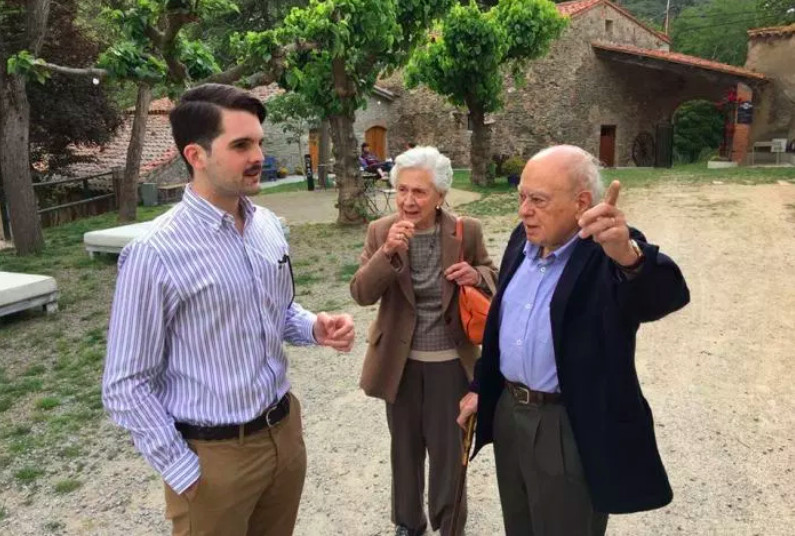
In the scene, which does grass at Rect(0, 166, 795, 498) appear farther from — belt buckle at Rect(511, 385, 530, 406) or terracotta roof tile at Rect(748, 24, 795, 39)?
terracotta roof tile at Rect(748, 24, 795, 39)

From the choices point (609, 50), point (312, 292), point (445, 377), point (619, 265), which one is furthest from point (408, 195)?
point (609, 50)

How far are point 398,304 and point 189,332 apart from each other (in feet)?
3.81

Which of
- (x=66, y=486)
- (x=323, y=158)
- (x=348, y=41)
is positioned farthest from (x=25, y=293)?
(x=323, y=158)

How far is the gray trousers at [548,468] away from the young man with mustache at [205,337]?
31.4 inches

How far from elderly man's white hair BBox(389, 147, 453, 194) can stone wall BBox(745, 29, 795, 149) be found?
811 inches

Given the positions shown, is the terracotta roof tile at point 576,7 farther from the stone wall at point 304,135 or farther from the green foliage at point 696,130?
the stone wall at point 304,135

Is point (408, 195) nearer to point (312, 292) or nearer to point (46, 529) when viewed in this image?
point (46, 529)

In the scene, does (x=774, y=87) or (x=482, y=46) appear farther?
(x=774, y=87)

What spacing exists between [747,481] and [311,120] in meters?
18.2

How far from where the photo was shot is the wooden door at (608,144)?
946 inches

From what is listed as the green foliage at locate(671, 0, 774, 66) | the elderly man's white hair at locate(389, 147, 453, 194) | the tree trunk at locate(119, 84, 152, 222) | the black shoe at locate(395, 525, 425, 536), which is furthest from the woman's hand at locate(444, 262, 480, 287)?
the green foliage at locate(671, 0, 774, 66)

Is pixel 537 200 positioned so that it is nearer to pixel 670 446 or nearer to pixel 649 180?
pixel 670 446

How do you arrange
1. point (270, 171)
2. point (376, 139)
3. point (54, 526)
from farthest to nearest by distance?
point (376, 139) → point (270, 171) → point (54, 526)

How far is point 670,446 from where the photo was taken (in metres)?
3.83
